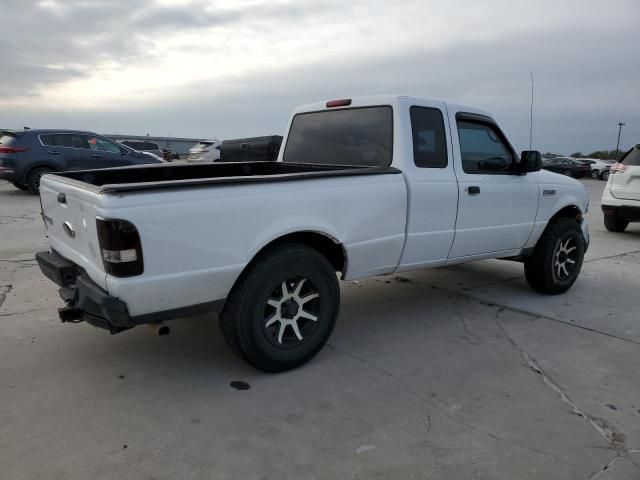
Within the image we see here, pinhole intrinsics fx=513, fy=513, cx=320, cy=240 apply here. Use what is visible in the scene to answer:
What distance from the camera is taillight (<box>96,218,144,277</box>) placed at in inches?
104

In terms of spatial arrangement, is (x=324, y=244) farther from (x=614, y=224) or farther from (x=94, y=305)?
(x=614, y=224)

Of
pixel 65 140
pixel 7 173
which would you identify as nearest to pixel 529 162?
pixel 65 140

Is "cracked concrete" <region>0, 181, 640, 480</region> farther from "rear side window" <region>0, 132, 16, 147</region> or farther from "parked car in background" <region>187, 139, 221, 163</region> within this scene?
"parked car in background" <region>187, 139, 221, 163</region>

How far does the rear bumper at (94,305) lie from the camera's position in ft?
8.96

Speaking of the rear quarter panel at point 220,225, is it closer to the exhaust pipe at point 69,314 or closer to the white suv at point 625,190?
the exhaust pipe at point 69,314

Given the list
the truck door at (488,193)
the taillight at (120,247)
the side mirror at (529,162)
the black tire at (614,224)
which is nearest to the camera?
the taillight at (120,247)

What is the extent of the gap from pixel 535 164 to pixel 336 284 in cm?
244

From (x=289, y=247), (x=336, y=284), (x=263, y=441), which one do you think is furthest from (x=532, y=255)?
(x=263, y=441)

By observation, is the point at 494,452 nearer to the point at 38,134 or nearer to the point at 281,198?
the point at 281,198

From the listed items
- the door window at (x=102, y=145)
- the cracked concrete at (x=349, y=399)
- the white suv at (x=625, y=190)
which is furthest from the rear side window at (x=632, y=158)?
the door window at (x=102, y=145)

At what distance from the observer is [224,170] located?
197 inches

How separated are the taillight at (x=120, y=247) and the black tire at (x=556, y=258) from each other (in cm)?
400

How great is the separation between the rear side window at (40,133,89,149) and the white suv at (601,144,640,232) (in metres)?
11.8

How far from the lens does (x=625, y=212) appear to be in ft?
29.0
